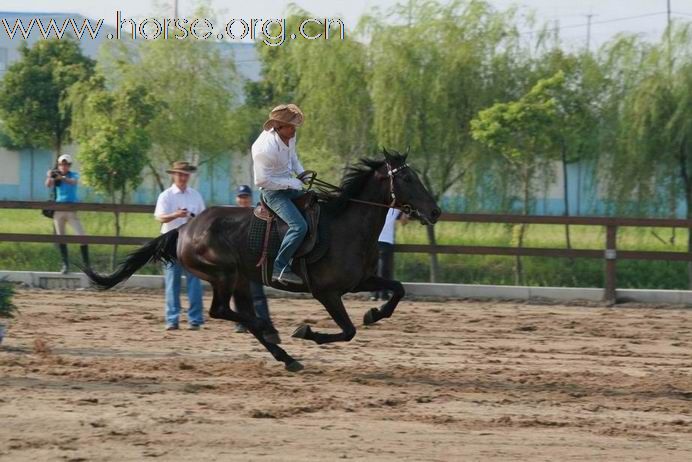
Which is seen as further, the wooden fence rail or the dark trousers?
the wooden fence rail

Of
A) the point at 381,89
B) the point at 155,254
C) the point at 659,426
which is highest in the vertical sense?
the point at 381,89

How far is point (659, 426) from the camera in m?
7.33

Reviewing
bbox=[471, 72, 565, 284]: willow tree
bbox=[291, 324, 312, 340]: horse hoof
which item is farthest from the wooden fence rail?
bbox=[291, 324, 312, 340]: horse hoof

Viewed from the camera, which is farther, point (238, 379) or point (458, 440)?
point (238, 379)

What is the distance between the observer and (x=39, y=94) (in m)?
33.3

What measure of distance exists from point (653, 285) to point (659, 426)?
46.4ft

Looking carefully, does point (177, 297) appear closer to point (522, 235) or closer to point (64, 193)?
point (64, 193)

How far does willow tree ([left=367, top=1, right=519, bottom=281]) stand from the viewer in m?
22.1

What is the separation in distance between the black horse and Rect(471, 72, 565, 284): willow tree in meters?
10.9

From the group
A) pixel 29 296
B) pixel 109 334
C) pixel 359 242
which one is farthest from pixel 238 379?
pixel 29 296

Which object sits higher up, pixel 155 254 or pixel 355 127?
pixel 355 127

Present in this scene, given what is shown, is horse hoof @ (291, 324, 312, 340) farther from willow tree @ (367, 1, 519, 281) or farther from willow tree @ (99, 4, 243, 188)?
willow tree @ (99, 4, 243, 188)

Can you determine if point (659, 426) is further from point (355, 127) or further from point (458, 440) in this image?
point (355, 127)

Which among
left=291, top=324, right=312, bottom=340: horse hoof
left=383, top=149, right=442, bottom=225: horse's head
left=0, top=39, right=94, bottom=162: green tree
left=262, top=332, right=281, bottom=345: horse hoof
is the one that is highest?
left=0, top=39, right=94, bottom=162: green tree
